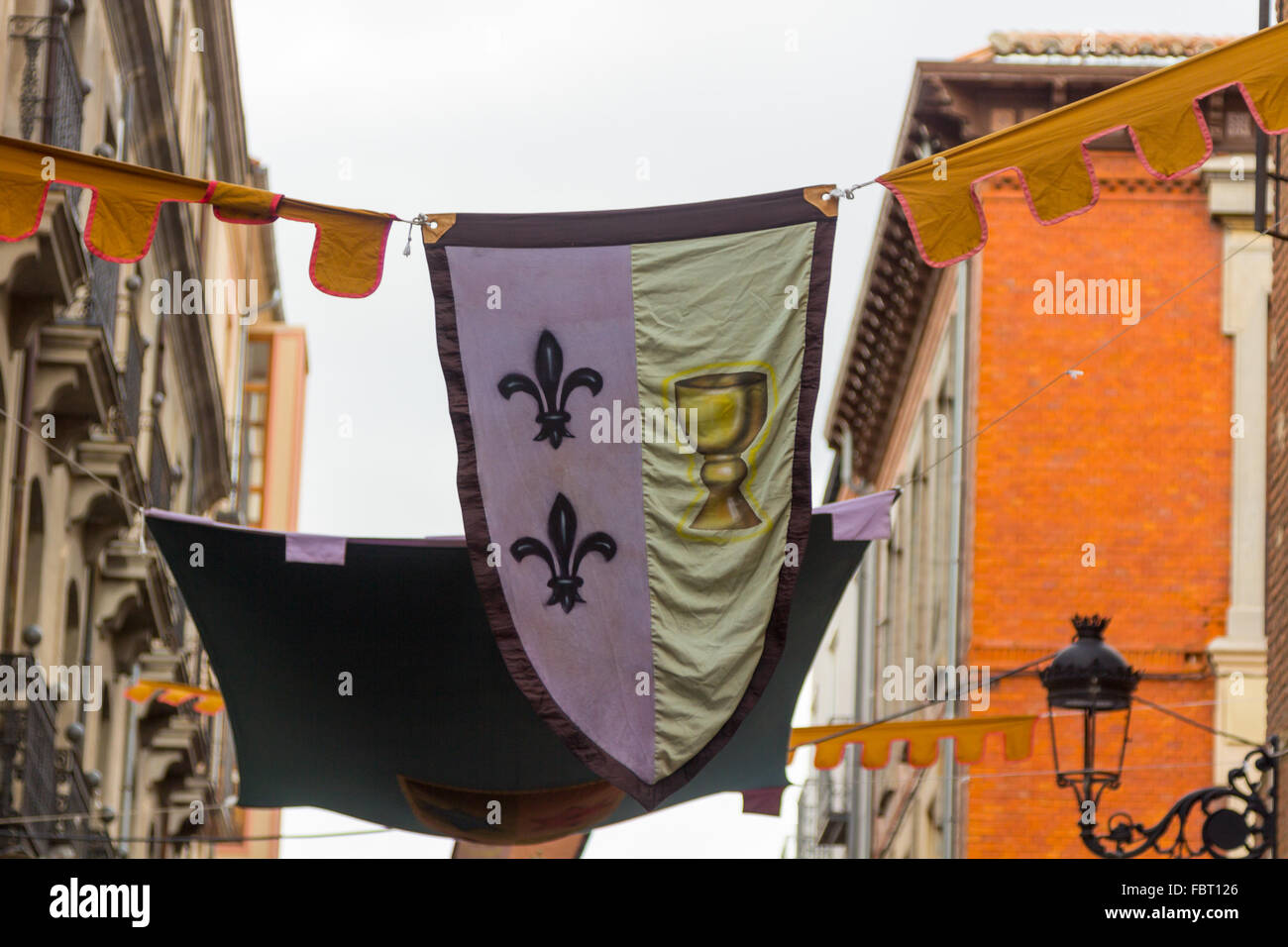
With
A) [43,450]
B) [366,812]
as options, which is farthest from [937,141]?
[366,812]

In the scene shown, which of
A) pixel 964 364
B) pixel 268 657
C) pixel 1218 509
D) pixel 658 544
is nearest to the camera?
pixel 658 544

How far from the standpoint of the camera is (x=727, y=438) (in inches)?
382

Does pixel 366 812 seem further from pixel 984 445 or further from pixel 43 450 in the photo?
pixel 984 445

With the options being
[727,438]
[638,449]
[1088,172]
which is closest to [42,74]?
[638,449]

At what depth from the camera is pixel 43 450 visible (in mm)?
19781

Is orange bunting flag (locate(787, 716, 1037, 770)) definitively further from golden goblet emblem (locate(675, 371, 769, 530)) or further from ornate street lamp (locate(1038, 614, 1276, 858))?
golden goblet emblem (locate(675, 371, 769, 530))

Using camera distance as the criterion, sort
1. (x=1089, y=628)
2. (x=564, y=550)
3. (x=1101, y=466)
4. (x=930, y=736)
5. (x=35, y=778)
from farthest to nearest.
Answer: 1. (x=1101, y=466)
2. (x=35, y=778)
3. (x=930, y=736)
4. (x=1089, y=628)
5. (x=564, y=550)

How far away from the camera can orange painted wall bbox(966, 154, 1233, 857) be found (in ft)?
76.5

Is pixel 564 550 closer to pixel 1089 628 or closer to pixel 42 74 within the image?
pixel 1089 628

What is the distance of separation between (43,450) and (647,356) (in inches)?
440

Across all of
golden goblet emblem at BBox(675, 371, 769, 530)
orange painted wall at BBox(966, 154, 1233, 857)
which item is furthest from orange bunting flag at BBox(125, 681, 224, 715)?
orange painted wall at BBox(966, 154, 1233, 857)

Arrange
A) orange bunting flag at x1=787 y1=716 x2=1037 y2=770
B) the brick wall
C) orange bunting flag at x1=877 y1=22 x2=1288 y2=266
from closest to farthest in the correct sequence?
orange bunting flag at x1=877 y1=22 x2=1288 y2=266
the brick wall
orange bunting flag at x1=787 y1=716 x2=1037 y2=770

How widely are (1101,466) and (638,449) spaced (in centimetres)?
1478
